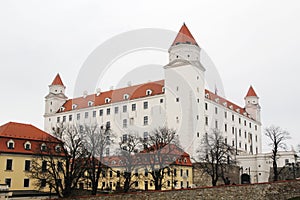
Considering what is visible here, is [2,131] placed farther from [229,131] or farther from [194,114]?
[229,131]

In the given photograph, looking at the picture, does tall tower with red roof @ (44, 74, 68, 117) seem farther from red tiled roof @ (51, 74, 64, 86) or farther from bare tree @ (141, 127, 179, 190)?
bare tree @ (141, 127, 179, 190)

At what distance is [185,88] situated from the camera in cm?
6056

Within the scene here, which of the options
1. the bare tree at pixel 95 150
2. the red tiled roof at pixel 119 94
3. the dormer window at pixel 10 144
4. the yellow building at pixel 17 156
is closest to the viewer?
the bare tree at pixel 95 150

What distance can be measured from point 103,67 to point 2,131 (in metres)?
21.3

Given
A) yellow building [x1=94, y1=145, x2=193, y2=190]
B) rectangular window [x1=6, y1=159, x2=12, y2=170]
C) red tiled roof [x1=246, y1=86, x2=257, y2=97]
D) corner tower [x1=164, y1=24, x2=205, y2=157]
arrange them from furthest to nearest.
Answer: red tiled roof [x1=246, y1=86, x2=257, y2=97]
corner tower [x1=164, y1=24, x2=205, y2=157]
rectangular window [x1=6, y1=159, x2=12, y2=170]
yellow building [x1=94, y1=145, x2=193, y2=190]

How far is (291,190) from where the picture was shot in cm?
2619

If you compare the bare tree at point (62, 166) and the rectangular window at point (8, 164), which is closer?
the bare tree at point (62, 166)

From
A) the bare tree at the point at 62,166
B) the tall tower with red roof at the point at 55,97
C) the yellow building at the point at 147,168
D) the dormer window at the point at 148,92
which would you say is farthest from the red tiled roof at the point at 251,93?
the bare tree at the point at 62,166

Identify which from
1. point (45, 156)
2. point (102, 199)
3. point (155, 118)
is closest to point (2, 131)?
point (45, 156)

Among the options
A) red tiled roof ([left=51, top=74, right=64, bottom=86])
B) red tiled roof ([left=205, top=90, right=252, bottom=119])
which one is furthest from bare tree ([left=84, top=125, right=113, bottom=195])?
red tiled roof ([left=51, top=74, right=64, bottom=86])

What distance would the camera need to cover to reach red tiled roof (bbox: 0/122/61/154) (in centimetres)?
4206

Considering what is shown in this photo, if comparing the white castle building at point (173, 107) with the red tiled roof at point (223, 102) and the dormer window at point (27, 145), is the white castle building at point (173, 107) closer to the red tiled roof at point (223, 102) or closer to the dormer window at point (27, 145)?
the red tiled roof at point (223, 102)

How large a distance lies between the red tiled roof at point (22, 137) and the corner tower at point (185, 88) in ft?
67.2

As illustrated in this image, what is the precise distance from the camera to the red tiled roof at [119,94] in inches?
2559
